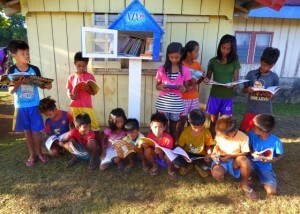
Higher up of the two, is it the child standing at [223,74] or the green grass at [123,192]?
the child standing at [223,74]

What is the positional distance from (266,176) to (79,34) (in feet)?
10.9

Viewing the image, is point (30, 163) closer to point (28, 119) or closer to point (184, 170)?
point (28, 119)

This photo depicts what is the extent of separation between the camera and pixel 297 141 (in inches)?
172

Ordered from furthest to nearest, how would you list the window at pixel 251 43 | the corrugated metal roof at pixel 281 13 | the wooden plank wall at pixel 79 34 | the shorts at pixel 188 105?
the window at pixel 251 43, the corrugated metal roof at pixel 281 13, the wooden plank wall at pixel 79 34, the shorts at pixel 188 105

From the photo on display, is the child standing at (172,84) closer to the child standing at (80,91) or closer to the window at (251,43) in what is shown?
the child standing at (80,91)

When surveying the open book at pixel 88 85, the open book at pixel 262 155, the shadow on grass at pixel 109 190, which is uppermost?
the open book at pixel 88 85

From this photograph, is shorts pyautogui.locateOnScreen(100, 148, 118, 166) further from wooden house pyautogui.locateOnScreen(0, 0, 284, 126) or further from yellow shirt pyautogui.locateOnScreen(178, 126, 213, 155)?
wooden house pyautogui.locateOnScreen(0, 0, 284, 126)

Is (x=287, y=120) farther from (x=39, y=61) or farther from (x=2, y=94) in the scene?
(x=2, y=94)

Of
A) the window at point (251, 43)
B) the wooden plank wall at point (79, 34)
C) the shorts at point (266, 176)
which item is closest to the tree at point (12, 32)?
the wooden plank wall at point (79, 34)

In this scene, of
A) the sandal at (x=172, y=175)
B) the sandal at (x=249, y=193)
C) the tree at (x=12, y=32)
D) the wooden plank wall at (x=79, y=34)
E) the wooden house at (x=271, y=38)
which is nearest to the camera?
the sandal at (x=249, y=193)

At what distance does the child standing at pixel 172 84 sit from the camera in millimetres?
3154

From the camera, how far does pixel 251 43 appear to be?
7.58 metres

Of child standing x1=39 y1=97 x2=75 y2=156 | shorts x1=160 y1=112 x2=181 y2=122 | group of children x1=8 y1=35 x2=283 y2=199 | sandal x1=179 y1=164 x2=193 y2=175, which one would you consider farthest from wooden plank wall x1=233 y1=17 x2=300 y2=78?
child standing x1=39 y1=97 x2=75 y2=156

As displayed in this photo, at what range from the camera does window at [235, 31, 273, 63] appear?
751cm
